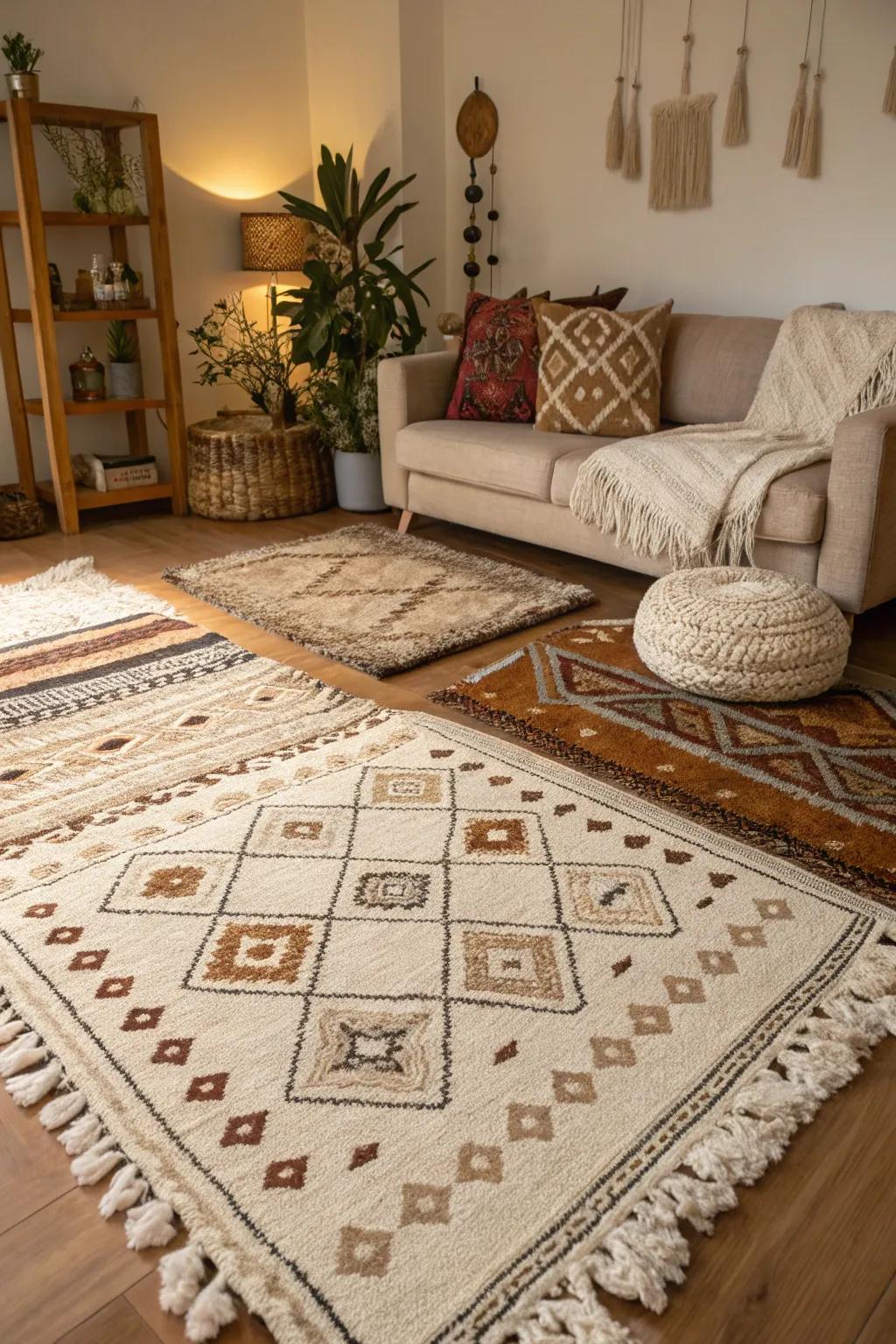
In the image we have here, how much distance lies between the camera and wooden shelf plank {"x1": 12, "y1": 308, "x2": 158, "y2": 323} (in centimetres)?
385

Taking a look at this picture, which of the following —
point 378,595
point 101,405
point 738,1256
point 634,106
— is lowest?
point 738,1256

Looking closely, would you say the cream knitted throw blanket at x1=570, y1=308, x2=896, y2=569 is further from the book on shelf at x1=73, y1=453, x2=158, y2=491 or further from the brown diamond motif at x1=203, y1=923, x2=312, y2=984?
the book on shelf at x1=73, y1=453, x2=158, y2=491

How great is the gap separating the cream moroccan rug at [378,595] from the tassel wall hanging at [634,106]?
5.28 ft

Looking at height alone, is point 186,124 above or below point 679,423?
above

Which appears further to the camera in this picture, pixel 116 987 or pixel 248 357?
pixel 248 357

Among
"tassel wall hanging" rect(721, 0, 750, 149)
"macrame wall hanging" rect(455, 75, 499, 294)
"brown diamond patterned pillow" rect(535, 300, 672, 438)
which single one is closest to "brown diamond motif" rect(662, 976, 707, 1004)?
"brown diamond patterned pillow" rect(535, 300, 672, 438)

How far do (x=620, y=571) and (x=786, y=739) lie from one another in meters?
1.32

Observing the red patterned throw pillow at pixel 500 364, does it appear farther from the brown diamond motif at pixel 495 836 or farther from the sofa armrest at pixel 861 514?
the brown diamond motif at pixel 495 836

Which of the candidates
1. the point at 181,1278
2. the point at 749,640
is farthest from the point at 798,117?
the point at 181,1278

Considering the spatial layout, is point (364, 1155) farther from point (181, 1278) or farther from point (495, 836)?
point (495, 836)

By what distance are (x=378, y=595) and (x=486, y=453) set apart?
24.4 inches

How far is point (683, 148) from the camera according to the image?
383 cm

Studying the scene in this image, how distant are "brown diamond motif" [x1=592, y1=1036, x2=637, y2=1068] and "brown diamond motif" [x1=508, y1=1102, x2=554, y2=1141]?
0.11m

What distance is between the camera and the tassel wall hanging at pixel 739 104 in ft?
11.8
